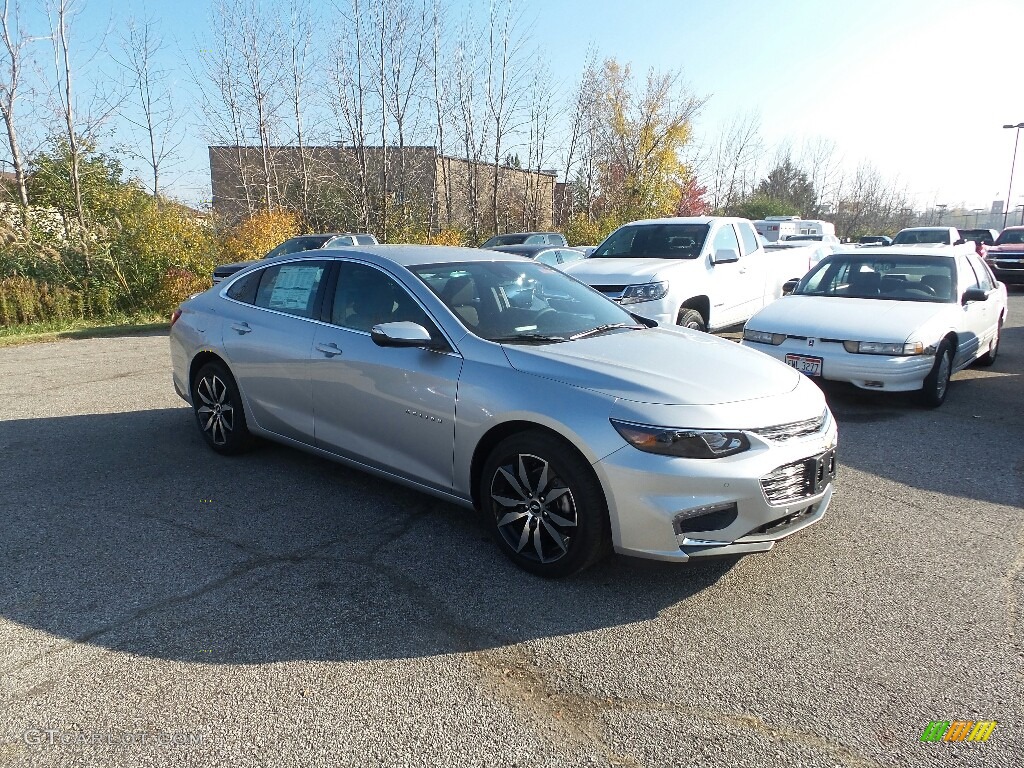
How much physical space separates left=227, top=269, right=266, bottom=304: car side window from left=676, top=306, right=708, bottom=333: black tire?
5195 millimetres

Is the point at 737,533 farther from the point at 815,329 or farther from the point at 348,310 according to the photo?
the point at 815,329

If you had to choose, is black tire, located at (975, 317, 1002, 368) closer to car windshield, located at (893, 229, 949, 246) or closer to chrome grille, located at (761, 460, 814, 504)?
chrome grille, located at (761, 460, 814, 504)

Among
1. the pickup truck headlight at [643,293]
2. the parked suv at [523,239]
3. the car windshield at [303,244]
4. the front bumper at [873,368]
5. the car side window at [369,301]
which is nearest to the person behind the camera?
the car side window at [369,301]

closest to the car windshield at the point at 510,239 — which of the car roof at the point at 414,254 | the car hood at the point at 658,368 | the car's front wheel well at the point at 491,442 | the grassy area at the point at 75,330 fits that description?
the grassy area at the point at 75,330

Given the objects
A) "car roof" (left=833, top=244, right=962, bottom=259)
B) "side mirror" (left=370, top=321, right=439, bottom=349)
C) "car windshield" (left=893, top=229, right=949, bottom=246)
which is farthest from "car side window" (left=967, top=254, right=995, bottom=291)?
"car windshield" (left=893, top=229, right=949, bottom=246)

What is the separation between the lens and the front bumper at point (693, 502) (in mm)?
3377

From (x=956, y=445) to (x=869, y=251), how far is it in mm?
3653

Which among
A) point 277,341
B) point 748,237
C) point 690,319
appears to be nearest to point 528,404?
point 277,341

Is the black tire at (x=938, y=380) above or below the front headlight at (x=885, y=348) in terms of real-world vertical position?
below

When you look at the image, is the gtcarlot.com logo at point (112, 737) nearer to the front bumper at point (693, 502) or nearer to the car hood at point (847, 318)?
the front bumper at point (693, 502)

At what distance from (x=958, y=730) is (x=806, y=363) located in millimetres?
5182

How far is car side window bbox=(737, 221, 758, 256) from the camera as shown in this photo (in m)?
11.0

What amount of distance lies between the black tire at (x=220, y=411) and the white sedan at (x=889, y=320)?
5145 millimetres

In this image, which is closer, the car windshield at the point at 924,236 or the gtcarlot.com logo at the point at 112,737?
the gtcarlot.com logo at the point at 112,737
